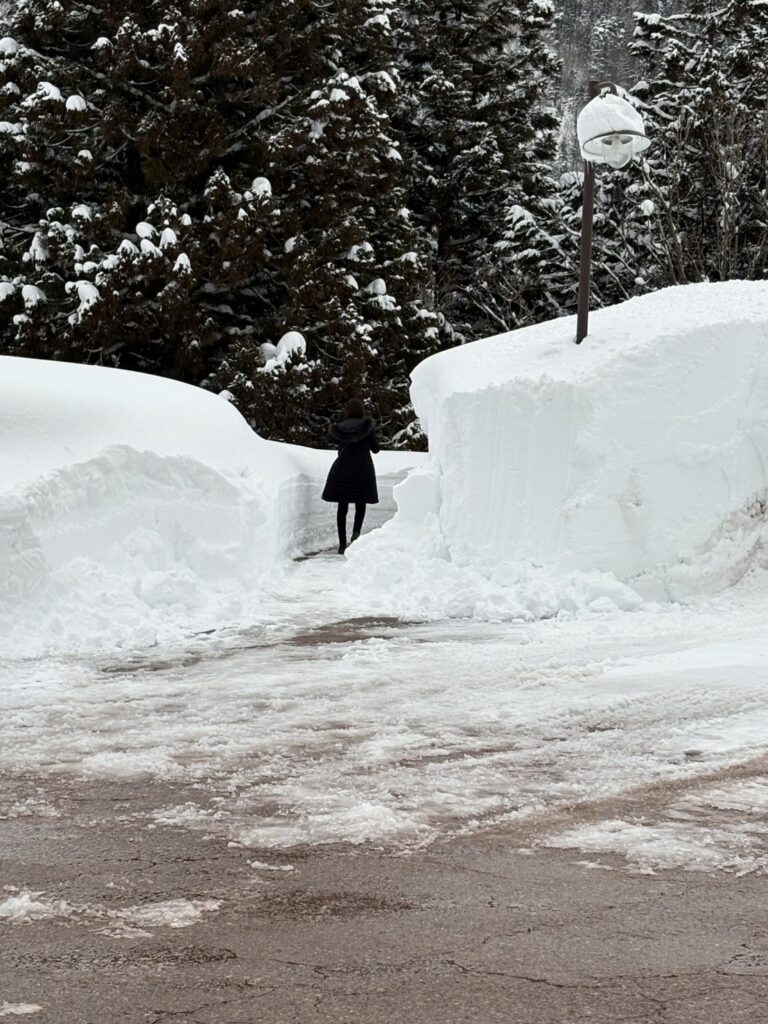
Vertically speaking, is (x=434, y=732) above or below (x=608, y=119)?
below

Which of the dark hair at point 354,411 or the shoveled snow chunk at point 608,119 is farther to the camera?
the dark hair at point 354,411

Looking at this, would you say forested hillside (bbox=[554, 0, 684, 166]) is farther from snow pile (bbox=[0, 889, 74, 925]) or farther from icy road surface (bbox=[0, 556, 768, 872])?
snow pile (bbox=[0, 889, 74, 925])

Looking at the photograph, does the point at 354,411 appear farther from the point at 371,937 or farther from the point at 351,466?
the point at 371,937

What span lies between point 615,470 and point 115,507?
12.0 feet

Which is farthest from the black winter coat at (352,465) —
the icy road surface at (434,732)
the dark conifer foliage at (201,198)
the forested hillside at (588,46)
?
the forested hillside at (588,46)

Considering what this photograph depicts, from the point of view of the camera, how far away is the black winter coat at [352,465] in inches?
510

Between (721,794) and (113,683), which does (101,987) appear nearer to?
(721,794)

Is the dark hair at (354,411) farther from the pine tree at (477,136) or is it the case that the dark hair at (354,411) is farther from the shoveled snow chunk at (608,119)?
the pine tree at (477,136)

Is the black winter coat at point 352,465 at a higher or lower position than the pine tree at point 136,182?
lower

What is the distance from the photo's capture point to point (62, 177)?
20953 millimetres

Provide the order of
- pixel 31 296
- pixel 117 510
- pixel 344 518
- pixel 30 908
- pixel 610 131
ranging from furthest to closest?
1. pixel 31 296
2. pixel 344 518
3. pixel 610 131
4. pixel 117 510
5. pixel 30 908

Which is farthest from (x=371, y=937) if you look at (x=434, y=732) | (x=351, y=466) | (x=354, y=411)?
(x=354, y=411)

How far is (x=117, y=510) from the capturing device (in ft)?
29.3

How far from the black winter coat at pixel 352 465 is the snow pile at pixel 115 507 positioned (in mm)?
1740
